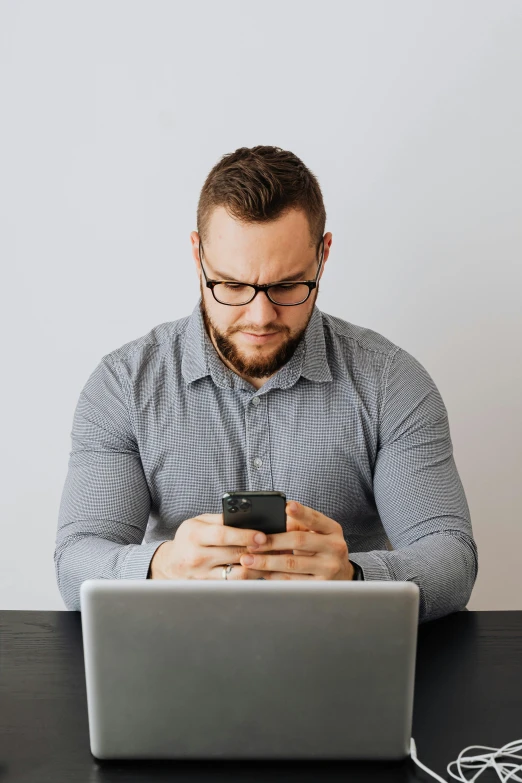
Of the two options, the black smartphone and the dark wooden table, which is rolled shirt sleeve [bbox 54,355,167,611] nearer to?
the dark wooden table

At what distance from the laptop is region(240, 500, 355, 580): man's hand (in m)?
0.29

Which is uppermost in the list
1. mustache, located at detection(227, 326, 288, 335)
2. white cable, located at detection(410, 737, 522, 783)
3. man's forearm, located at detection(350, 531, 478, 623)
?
mustache, located at detection(227, 326, 288, 335)

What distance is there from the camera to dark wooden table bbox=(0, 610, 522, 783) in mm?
1084

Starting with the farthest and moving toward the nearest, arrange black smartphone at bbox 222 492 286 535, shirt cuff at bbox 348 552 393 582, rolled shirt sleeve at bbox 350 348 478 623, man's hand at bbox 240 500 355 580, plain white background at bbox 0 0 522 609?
plain white background at bbox 0 0 522 609
rolled shirt sleeve at bbox 350 348 478 623
shirt cuff at bbox 348 552 393 582
man's hand at bbox 240 500 355 580
black smartphone at bbox 222 492 286 535

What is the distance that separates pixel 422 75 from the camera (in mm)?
2469

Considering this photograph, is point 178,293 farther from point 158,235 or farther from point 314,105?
point 314,105

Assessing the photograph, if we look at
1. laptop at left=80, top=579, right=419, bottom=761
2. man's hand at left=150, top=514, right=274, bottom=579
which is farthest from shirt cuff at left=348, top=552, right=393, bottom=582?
laptop at left=80, top=579, right=419, bottom=761

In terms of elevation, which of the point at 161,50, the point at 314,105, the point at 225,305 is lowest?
the point at 225,305

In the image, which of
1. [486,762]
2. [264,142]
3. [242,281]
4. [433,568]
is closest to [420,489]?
[433,568]

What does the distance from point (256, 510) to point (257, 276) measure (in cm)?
62

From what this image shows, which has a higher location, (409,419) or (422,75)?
(422,75)

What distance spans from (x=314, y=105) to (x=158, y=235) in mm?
574

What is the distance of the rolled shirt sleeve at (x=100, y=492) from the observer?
1718 mm

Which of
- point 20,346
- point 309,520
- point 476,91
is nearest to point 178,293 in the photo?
point 20,346
